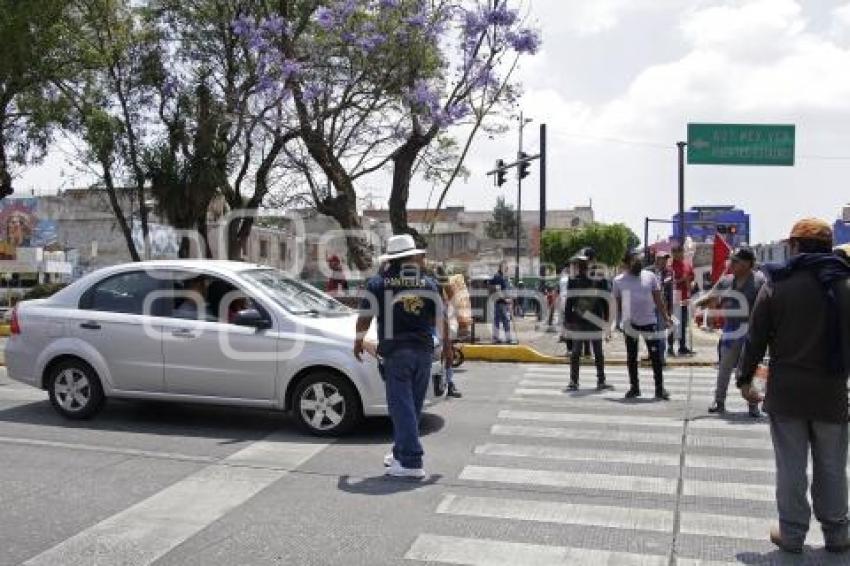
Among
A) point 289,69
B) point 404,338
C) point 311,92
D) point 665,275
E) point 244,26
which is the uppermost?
point 244,26

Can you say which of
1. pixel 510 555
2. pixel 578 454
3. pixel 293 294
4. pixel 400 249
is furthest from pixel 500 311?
pixel 510 555

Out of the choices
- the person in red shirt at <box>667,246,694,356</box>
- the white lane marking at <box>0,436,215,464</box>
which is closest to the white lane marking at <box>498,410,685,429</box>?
the white lane marking at <box>0,436,215,464</box>

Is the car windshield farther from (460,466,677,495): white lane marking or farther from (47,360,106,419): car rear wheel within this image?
(460,466,677,495): white lane marking

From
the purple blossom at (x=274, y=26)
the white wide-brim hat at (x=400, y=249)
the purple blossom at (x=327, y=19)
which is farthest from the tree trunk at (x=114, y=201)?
the white wide-brim hat at (x=400, y=249)

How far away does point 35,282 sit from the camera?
48031 millimetres

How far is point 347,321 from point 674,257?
8.80m

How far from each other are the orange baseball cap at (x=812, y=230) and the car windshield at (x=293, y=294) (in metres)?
4.70

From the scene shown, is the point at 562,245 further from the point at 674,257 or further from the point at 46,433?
the point at 46,433

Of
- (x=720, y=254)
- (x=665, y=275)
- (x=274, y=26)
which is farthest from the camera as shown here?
(x=274, y=26)

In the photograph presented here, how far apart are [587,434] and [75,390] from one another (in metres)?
4.85

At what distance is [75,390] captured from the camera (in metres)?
8.97

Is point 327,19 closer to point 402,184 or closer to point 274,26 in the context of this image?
point 274,26

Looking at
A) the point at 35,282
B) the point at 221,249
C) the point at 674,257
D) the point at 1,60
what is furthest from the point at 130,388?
the point at 35,282

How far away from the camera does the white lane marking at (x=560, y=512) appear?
5820 millimetres
